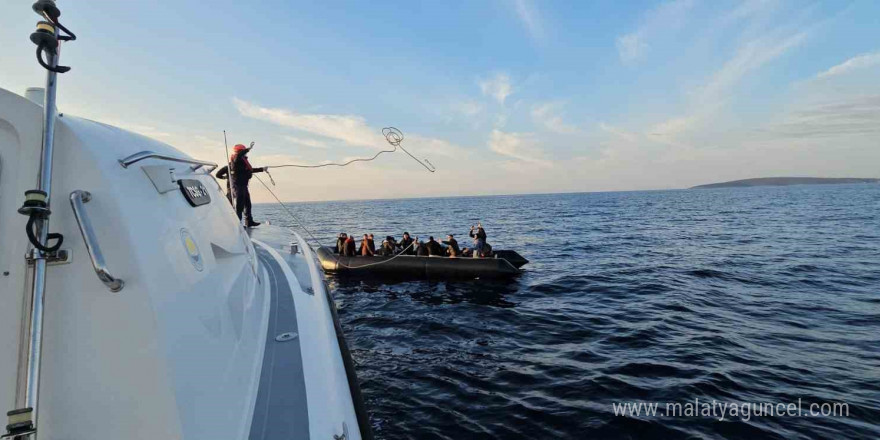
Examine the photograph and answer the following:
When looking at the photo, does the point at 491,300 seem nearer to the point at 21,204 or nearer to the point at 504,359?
the point at 504,359

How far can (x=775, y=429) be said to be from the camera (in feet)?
19.2

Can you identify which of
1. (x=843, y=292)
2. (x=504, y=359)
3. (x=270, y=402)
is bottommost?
(x=504, y=359)

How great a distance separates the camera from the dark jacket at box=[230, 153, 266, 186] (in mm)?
9812

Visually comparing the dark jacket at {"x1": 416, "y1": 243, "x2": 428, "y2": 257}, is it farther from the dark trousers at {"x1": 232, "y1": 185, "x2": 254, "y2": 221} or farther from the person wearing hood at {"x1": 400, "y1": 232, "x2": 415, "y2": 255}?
the dark trousers at {"x1": 232, "y1": 185, "x2": 254, "y2": 221}

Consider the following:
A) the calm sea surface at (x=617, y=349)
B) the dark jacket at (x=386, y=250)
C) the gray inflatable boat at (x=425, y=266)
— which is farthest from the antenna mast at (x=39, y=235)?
the dark jacket at (x=386, y=250)

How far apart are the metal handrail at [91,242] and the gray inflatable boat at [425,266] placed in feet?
45.0

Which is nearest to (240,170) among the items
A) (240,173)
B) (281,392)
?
(240,173)

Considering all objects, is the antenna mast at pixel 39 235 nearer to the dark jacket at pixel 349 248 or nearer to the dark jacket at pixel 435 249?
the dark jacket at pixel 435 249

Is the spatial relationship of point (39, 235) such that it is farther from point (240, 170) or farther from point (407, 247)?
point (407, 247)

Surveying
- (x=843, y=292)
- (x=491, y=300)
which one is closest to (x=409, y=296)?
(x=491, y=300)

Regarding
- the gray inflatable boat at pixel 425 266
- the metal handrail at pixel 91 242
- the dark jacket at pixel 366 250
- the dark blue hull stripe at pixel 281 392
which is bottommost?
the gray inflatable boat at pixel 425 266

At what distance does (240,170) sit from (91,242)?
349 inches

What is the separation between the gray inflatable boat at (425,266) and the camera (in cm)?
1514

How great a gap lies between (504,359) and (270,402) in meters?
6.19
